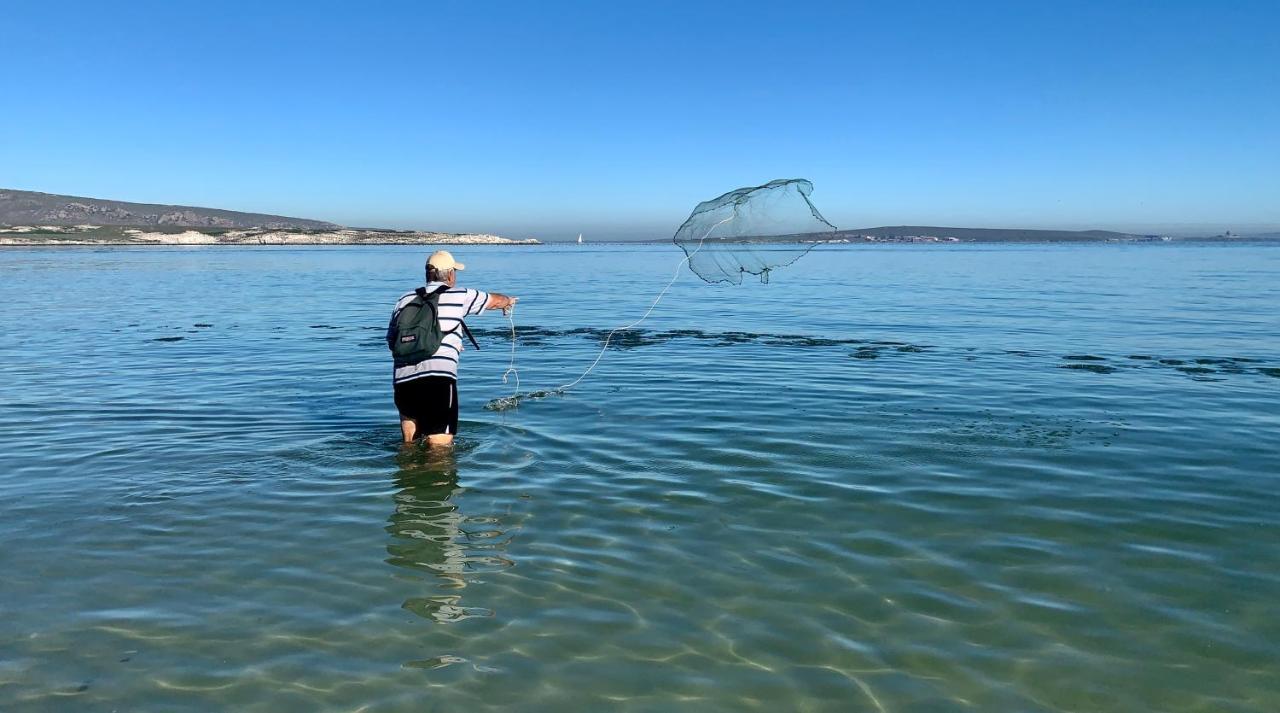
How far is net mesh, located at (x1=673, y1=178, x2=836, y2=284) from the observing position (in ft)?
39.8

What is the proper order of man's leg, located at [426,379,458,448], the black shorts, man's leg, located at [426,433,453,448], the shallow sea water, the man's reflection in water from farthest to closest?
man's leg, located at [426,433,453,448] < man's leg, located at [426,379,458,448] < the black shorts < the man's reflection in water < the shallow sea water

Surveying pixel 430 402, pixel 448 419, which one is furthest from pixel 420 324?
pixel 448 419

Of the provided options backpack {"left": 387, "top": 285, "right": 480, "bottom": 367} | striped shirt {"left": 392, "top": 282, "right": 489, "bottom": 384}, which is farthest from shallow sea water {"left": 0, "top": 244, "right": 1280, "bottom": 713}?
backpack {"left": 387, "top": 285, "right": 480, "bottom": 367}

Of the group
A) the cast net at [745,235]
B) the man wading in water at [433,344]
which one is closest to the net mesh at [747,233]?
the cast net at [745,235]

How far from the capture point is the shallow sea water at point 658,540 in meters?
5.21

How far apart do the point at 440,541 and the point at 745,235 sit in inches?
292

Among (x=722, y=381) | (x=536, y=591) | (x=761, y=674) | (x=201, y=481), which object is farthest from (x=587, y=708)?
(x=722, y=381)

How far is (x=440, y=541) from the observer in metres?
7.46

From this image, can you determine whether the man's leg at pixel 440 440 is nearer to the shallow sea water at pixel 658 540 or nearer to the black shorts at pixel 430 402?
the black shorts at pixel 430 402

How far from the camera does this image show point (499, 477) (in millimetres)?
9445

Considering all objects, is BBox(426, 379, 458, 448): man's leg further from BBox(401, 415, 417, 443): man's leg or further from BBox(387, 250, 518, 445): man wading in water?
BBox(401, 415, 417, 443): man's leg

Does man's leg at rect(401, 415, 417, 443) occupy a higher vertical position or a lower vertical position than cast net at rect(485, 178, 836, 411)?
lower

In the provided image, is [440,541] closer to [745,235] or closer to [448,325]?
[448,325]

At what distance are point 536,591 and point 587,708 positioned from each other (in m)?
1.62
